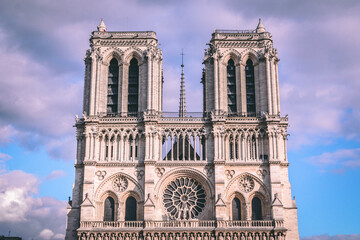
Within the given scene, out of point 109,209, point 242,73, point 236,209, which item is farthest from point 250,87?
point 109,209

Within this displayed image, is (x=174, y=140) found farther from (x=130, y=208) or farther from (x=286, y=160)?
(x=286, y=160)

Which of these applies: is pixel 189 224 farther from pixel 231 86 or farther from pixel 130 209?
pixel 231 86

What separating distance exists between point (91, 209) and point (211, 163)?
12.6 meters

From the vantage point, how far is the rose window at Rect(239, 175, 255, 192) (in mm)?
55406

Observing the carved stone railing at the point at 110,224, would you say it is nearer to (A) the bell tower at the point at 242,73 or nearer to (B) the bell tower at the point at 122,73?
(B) the bell tower at the point at 122,73

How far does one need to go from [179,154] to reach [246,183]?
7.91 metres

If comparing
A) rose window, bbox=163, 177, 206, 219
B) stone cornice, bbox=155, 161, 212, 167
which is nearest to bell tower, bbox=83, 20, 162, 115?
stone cornice, bbox=155, 161, 212, 167

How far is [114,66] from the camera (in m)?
60.7

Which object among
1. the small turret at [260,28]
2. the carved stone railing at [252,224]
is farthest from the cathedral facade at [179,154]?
the small turret at [260,28]

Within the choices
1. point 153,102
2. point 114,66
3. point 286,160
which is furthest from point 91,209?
point 286,160

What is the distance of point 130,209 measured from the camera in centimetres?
5519

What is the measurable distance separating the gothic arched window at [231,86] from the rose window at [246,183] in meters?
7.79

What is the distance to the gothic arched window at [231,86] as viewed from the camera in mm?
59562

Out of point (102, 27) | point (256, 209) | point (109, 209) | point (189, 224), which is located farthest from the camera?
point (102, 27)
